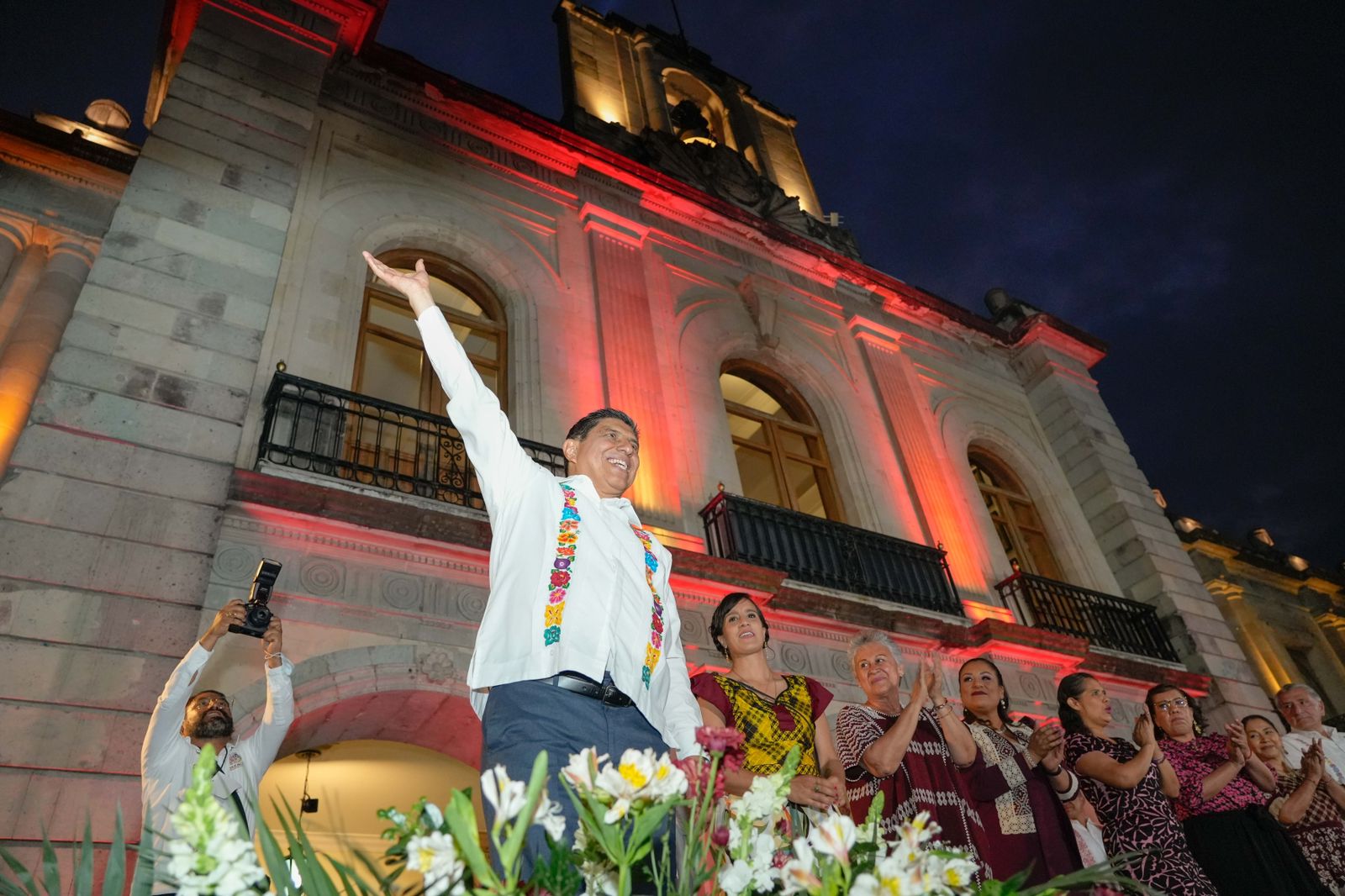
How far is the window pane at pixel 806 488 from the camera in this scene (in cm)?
948

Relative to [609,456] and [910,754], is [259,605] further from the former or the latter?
[910,754]

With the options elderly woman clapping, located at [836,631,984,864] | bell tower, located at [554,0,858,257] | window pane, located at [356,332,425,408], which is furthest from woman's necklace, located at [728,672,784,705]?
bell tower, located at [554,0,858,257]

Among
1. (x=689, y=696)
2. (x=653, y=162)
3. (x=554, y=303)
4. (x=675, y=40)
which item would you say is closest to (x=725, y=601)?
(x=689, y=696)

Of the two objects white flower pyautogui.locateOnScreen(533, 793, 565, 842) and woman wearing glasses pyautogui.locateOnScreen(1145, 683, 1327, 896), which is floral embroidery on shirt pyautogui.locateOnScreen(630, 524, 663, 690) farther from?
woman wearing glasses pyautogui.locateOnScreen(1145, 683, 1327, 896)

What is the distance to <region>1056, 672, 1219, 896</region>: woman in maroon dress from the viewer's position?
10.8ft

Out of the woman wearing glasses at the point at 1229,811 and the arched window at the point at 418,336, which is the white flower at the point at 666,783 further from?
the arched window at the point at 418,336

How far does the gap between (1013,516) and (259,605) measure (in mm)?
9498

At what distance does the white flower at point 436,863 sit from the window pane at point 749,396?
907 centimetres

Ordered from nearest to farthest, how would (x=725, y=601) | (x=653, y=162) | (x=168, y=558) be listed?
(x=725, y=601) → (x=168, y=558) → (x=653, y=162)

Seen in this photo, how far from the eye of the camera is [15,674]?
3.72 meters

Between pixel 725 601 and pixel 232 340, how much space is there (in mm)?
3915

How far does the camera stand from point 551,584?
2.07 metres

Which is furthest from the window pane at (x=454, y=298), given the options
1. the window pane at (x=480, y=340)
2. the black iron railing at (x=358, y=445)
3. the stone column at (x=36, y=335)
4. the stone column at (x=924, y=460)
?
the stone column at (x=924, y=460)

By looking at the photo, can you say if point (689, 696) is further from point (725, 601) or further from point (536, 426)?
point (536, 426)
